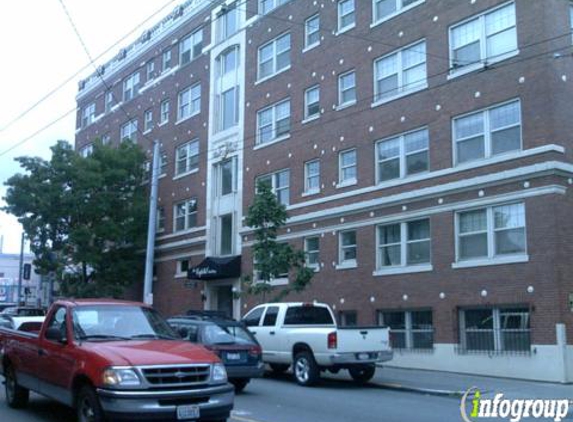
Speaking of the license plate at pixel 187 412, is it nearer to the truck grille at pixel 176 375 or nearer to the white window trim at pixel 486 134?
the truck grille at pixel 176 375

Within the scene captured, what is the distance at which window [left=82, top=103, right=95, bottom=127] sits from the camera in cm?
4703

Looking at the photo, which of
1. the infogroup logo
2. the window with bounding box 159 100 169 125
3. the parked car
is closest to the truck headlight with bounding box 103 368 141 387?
the infogroup logo

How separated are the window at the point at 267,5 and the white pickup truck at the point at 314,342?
16492 millimetres

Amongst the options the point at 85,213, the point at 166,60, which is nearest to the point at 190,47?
the point at 166,60

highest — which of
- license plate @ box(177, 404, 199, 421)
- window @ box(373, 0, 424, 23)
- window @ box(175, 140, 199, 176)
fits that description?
window @ box(373, 0, 424, 23)

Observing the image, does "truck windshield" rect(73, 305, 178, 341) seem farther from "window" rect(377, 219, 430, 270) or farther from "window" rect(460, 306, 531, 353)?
"window" rect(377, 219, 430, 270)

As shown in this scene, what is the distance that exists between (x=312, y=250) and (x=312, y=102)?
5.84 metres

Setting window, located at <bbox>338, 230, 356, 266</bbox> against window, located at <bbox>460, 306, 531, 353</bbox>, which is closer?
window, located at <bbox>460, 306, 531, 353</bbox>

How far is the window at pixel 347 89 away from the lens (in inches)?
1023

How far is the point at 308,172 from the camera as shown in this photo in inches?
1096

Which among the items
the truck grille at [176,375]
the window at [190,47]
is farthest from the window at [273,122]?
the truck grille at [176,375]

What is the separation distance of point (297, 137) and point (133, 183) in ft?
41.2

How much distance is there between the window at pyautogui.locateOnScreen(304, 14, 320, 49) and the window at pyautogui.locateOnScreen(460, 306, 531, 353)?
41.6 feet

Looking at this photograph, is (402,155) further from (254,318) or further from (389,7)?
(254,318)
